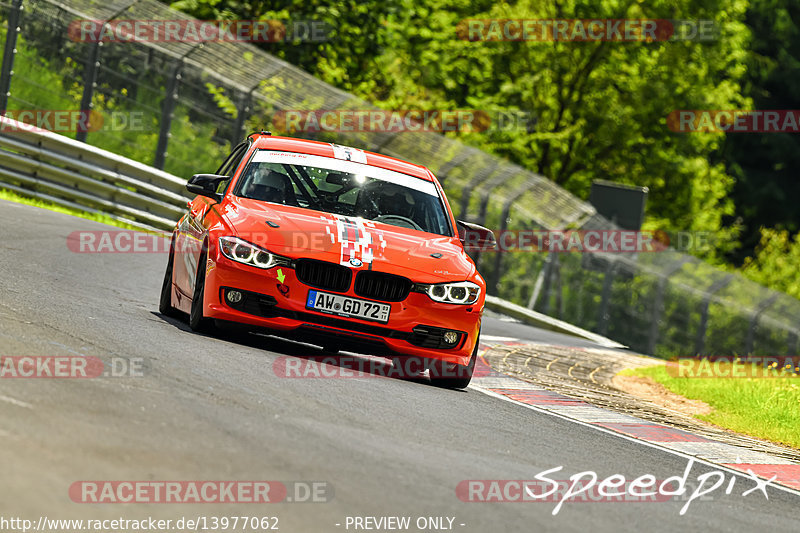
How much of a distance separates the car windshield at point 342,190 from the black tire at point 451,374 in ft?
3.68

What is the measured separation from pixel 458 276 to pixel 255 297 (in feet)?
4.82

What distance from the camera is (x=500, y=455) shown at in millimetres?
7215

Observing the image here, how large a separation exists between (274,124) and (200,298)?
1236 cm

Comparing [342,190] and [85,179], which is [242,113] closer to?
[85,179]

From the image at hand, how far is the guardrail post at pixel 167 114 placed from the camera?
20.6 m

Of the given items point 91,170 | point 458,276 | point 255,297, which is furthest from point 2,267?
point 91,170

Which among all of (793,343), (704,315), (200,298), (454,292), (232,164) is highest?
(232,164)

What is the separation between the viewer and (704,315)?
24.6 metres

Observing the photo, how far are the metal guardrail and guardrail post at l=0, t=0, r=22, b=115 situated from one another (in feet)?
3.17

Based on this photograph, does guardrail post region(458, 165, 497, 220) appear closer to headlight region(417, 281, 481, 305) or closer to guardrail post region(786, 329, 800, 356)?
guardrail post region(786, 329, 800, 356)

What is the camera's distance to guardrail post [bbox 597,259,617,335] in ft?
78.5

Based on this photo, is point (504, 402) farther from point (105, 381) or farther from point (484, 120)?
point (484, 120)

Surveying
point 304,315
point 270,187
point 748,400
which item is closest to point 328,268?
point 304,315

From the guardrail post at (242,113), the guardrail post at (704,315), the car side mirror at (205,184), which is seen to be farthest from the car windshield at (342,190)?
the guardrail post at (704,315)
